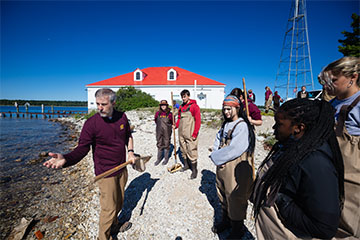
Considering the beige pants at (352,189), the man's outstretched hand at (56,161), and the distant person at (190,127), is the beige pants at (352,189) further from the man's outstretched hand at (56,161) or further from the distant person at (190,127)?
the distant person at (190,127)

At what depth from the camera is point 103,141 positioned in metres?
2.65

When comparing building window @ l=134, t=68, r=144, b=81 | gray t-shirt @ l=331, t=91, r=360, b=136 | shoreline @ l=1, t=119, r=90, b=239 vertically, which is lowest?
shoreline @ l=1, t=119, r=90, b=239

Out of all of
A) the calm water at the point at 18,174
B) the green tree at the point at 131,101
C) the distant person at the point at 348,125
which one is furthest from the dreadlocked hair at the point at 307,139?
the green tree at the point at 131,101

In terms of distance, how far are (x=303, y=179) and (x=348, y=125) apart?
0.88m

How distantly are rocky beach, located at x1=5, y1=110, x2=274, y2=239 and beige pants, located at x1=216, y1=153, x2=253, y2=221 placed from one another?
0.91 m

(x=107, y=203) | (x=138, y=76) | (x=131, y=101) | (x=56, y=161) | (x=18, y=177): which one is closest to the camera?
(x=56, y=161)

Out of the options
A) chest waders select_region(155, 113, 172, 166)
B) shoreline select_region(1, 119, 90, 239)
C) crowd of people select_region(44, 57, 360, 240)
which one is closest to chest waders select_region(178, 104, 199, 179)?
chest waders select_region(155, 113, 172, 166)

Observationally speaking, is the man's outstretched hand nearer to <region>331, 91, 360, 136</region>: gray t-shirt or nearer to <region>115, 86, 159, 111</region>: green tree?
<region>331, 91, 360, 136</region>: gray t-shirt

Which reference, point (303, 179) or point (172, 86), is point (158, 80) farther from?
point (303, 179)

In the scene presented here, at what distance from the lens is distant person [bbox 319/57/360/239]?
4.18 ft

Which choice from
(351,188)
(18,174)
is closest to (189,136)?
(351,188)

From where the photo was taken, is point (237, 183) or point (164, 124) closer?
point (237, 183)

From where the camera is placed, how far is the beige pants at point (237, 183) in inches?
97.3

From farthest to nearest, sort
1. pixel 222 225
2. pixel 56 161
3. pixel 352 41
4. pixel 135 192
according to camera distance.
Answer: pixel 352 41 < pixel 135 192 < pixel 222 225 < pixel 56 161
